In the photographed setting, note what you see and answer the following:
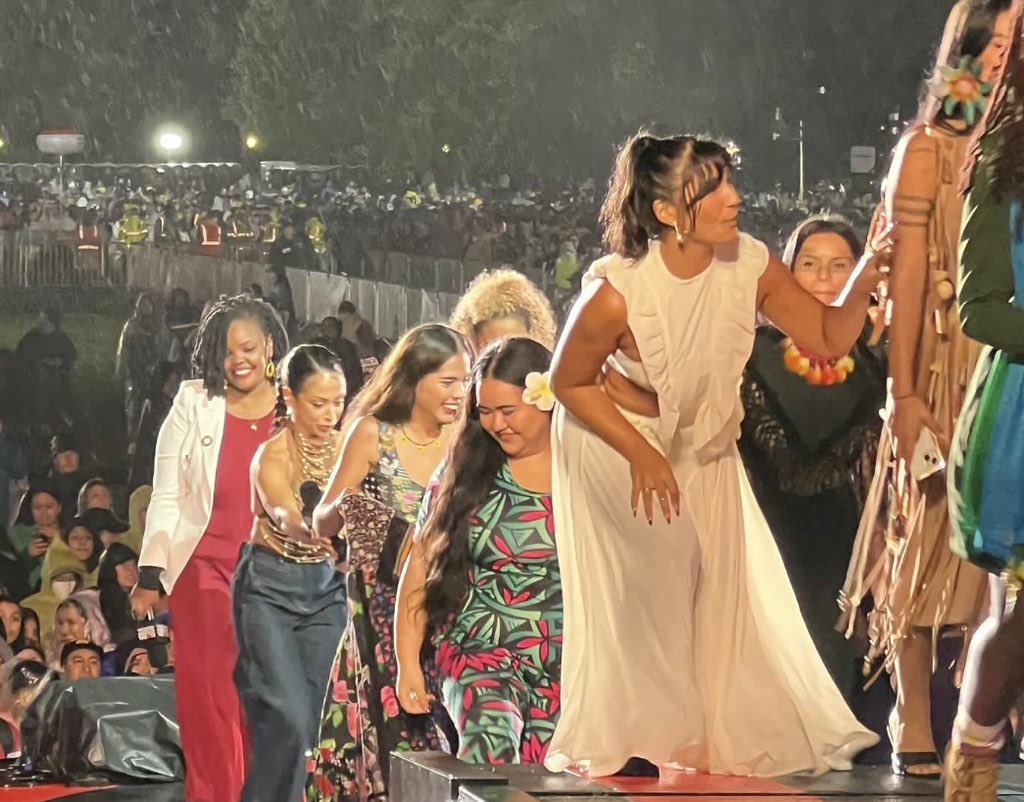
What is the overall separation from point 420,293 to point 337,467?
1.90 ft

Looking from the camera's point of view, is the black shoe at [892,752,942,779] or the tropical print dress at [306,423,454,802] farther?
the tropical print dress at [306,423,454,802]

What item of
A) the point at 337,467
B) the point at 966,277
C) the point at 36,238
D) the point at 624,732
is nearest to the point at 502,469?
the point at 337,467

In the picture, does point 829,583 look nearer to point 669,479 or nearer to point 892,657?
point 892,657

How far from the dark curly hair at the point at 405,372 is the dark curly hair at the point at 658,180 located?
1.04 metres

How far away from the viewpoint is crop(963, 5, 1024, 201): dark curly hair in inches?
135

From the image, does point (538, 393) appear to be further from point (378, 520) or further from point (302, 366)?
point (302, 366)

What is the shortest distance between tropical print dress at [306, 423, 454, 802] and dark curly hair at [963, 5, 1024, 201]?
2.43 m

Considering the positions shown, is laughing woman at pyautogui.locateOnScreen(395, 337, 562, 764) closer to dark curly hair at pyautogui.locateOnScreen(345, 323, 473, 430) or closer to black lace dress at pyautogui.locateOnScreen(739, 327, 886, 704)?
dark curly hair at pyautogui.locateOnScreen(345, 323, 473, 430)

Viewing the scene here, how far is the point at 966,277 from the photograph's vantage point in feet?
11.4

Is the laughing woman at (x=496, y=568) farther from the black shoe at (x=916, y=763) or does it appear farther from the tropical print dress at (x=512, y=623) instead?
the black shoe at (x=916, y=763)

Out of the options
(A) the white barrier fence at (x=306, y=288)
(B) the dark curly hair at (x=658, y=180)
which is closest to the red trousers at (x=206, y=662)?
(A) the white barrier fence at (x=306, y=288)

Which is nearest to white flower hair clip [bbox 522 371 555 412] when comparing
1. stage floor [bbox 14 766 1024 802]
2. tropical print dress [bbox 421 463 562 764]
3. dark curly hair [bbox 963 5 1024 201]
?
tropical print dress [bbox 421 463 562 764]

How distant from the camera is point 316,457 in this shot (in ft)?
19.0

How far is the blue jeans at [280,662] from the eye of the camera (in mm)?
5797
